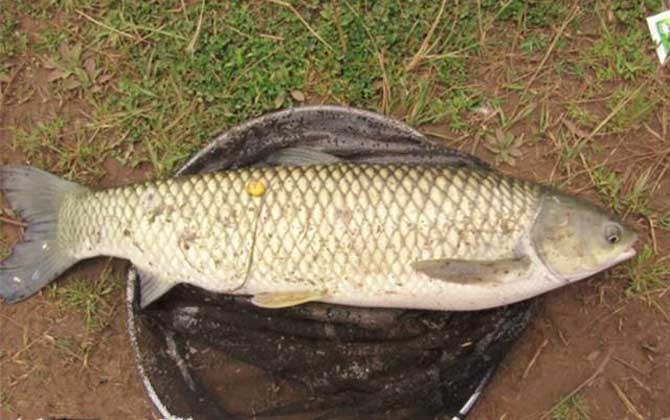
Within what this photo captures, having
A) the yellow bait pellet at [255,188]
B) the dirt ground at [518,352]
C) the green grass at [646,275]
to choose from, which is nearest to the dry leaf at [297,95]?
the dirt ground at [518,352]

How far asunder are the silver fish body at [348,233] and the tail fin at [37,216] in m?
0.27

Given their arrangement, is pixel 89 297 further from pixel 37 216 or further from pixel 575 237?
pixel 575 237

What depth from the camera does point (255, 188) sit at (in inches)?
80.6

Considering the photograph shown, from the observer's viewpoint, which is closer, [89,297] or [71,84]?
[89,297]

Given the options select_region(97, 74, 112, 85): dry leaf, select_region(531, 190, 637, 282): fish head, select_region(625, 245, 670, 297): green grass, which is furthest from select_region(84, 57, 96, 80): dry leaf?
select_region(625, 245, 670, 297): green grass

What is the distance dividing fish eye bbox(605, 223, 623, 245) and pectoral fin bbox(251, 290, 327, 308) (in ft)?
3.02

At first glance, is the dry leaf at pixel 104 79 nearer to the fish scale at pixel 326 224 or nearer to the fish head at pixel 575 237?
the fish scale at pixel 326 224

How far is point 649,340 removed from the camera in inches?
96.1

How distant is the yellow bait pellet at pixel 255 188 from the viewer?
2.04 metres

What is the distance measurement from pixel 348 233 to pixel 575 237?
0.72 meters

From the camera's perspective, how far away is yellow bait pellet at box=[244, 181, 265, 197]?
204cm

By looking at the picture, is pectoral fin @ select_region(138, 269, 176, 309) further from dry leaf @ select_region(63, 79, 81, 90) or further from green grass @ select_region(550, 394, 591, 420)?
green grass @ select_region(550, 394, 591, 420)

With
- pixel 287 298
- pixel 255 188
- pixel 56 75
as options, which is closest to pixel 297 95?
pixel 255 188

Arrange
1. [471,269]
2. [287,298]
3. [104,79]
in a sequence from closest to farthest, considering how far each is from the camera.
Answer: [471,269] → [287,298] → [104,79]
